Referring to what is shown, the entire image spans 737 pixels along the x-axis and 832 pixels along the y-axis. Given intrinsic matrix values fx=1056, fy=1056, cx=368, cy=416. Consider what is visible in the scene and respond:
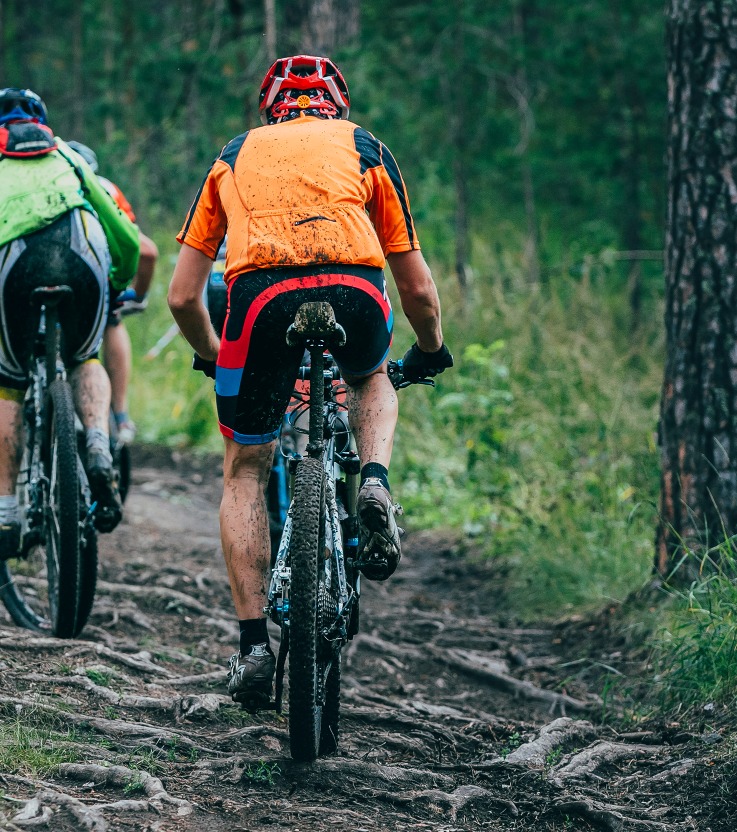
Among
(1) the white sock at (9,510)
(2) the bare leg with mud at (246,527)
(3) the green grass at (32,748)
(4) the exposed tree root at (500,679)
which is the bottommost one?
(4) the exposed tree root at (500,679)

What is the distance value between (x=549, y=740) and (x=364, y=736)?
0.68 metres

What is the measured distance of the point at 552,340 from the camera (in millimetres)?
8492

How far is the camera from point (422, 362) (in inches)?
147

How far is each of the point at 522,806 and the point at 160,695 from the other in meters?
1.47

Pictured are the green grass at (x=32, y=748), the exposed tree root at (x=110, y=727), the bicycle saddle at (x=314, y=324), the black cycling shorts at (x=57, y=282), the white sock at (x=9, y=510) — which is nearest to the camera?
the green grass at (x=32, y=748)

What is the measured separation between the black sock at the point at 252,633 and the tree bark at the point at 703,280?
210 cm

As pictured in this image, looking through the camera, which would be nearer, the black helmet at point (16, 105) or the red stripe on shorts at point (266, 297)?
the red stripe on shorts at point (266, 297)

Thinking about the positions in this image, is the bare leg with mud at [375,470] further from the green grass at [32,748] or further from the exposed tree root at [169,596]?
the exposed tree root at [169,596]

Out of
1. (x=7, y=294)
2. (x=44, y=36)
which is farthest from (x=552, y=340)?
(x=44, y=36)

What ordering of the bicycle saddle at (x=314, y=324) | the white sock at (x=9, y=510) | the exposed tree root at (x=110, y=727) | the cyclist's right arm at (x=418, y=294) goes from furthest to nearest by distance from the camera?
the white sock at (x=9, y=510), the cyclist's right arm at (x=418, y=294), the exposed tree root at (x=110, y=727), the bicycle saddle at (x=314, y=324)

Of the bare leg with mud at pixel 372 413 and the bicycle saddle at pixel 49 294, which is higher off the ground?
the bicycle saddle at pixel 49 294

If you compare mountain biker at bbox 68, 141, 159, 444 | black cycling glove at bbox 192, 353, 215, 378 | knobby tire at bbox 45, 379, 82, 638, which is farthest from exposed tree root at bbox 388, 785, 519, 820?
mountain biker at bbox 68, 141, 159, 444

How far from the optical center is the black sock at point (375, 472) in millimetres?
3438

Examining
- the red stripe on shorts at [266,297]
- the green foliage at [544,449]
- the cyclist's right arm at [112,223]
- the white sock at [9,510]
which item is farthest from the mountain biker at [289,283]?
the green foliage at [544,449]
